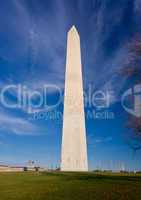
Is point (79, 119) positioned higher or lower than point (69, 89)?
lower

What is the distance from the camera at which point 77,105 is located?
32844mm

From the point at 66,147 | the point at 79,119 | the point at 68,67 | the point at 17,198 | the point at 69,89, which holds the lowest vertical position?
the point at 17,198

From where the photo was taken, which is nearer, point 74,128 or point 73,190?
point 73,190

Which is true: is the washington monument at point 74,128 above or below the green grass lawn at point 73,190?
above

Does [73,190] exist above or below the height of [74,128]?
below

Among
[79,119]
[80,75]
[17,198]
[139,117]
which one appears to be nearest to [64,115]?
[79,119]

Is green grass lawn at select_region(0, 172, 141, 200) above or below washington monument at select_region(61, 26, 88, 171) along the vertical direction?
below

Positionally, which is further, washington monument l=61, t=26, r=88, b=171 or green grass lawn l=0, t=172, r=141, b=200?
washington monument l=61, t=26, r=88, b=171

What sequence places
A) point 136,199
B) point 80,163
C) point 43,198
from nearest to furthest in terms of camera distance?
point 136,199, point 43,198, point 80,163

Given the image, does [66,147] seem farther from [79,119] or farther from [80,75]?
[80,75]

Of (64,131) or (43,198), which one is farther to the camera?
(64,131)

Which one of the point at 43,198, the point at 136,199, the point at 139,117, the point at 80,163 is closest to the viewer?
the point at 136,199

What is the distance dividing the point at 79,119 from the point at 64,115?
1.60 meters

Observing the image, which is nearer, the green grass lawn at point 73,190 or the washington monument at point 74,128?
the green grass lawn at point 73,190
